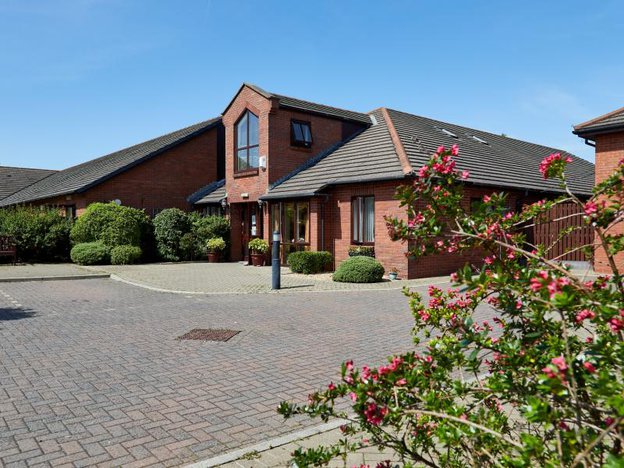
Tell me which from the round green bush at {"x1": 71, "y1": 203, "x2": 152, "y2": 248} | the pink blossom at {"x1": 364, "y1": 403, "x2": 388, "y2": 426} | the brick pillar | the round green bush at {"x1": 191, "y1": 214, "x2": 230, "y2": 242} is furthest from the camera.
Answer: the brick pillar

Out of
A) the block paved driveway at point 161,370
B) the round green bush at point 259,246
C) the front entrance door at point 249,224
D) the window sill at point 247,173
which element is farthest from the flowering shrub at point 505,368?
the front entrance door at point 249,224

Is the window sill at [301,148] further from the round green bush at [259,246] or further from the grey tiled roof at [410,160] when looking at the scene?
the round green bush at [259,246]

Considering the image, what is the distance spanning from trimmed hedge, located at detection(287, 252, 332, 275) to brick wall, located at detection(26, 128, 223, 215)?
11.3m

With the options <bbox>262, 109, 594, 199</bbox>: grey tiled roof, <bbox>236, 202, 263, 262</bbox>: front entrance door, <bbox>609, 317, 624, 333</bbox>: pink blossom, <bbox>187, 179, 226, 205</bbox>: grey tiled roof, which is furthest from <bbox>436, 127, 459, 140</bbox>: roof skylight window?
<bbox>609, 317, 624, 333</bbox>: pink blossom

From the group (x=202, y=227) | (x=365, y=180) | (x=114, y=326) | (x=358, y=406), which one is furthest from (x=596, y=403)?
(x=202, y=227)

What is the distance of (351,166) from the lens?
17.5m

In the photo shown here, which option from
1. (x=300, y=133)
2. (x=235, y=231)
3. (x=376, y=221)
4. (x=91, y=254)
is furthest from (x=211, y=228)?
(x=376, y=221)

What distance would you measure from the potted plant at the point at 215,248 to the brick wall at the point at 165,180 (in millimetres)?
5221

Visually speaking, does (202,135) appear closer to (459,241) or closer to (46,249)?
(46,249)

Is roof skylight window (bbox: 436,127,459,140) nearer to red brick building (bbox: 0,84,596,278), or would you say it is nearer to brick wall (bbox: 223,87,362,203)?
red brick building (bbox: 0,84,596,278)

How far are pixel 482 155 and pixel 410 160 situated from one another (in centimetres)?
654

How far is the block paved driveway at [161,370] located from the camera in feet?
12.2

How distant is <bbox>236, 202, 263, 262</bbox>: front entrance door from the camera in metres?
21.2

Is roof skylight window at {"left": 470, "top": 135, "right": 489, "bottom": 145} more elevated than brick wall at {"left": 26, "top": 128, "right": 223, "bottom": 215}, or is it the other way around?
roof skylight window at {"left": 470, "top": 135, "right": 489, "bottom": 145}
